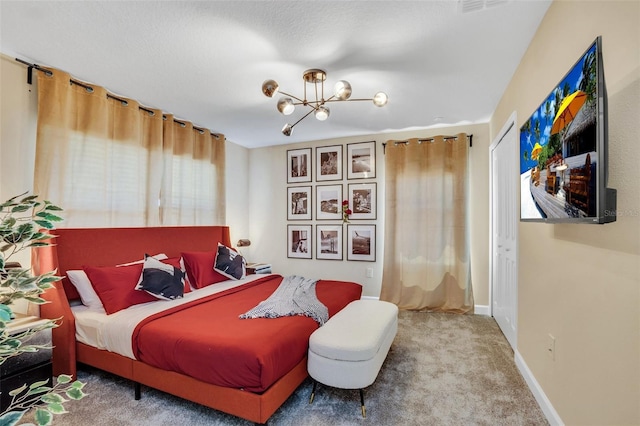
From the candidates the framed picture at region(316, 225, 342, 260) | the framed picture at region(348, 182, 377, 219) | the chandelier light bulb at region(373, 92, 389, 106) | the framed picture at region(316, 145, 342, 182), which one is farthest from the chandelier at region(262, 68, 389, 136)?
the framed picture at region(316, 225, 342, 260)

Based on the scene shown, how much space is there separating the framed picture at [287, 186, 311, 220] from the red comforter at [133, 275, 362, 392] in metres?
2.67

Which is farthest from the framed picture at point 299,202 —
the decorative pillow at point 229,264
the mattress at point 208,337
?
the mattress at point 208,337

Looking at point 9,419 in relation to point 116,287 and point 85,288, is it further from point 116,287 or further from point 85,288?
point 85,288

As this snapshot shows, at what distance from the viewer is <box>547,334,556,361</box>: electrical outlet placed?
6.33 ft

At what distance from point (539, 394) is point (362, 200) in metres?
3.12

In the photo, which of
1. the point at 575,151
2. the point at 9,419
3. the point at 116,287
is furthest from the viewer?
the point at 116,287

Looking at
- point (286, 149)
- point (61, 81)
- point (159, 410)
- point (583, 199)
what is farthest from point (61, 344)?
point (286, 149)

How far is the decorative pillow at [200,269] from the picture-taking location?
3.45 meters

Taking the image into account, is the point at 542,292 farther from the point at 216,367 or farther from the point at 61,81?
the point at 61,81

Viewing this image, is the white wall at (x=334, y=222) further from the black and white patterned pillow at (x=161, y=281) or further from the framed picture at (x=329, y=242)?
the black and white patterned pillow at (x=161, y=281)

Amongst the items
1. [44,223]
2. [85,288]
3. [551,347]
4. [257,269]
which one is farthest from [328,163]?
[44,223]

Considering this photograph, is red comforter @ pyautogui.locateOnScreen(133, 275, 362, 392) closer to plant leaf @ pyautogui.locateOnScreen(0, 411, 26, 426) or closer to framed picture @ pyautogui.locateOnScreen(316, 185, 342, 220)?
plant leaf @ pyautogui.locateOnScreen(0, 411, 26, 426)

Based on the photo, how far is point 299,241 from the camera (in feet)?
17.0

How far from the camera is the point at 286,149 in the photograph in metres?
5.30
